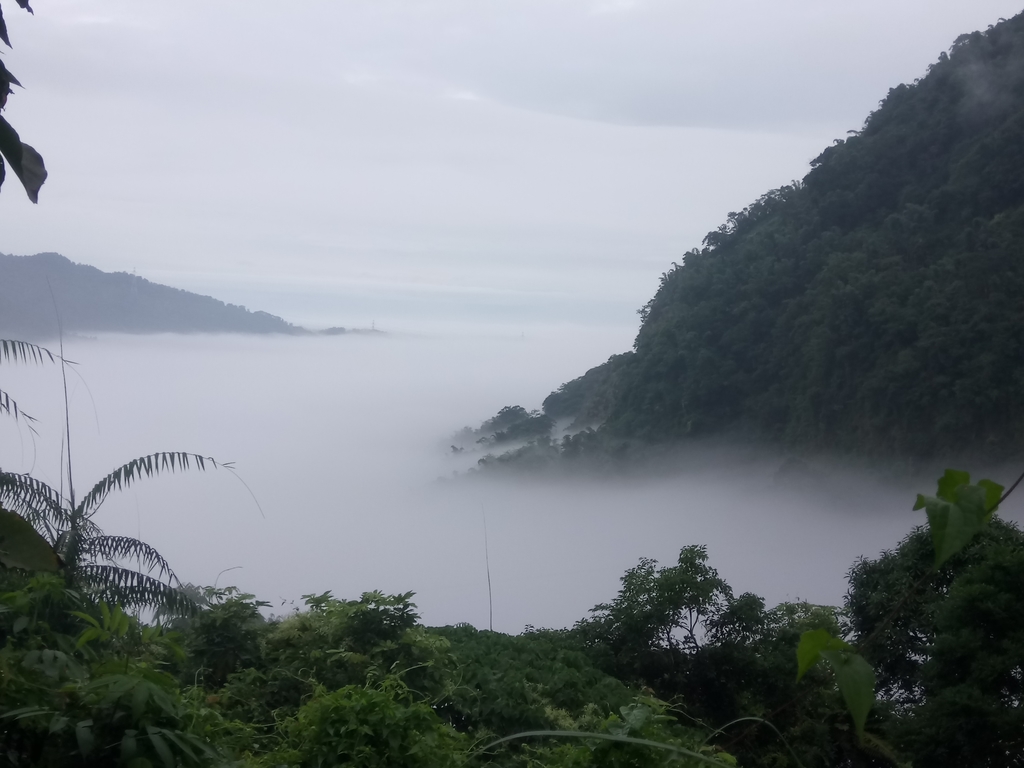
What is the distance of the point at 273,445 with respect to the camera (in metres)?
64.6

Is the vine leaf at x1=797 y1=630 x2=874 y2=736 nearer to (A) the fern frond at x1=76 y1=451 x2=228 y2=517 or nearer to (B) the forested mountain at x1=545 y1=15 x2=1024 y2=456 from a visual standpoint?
(A) the fern frond at x1=76 y1=451 x2=228 y2=517

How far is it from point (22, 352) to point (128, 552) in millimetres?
1879

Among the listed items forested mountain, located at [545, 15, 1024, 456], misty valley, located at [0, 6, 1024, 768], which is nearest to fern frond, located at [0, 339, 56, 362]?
misty valley, located at [0, 6, 1024, 768]

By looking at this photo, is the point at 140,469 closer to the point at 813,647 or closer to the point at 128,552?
the point at 128,552

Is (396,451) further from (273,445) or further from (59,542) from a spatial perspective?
(59,542)

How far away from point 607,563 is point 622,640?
39.5 meters

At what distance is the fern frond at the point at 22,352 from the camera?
232 inches

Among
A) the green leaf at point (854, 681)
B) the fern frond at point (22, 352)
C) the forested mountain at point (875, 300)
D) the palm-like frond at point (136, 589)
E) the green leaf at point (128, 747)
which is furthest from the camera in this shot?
the forested mountain at point (875, 300)

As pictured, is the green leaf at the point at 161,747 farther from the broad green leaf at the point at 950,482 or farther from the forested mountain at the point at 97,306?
the forested mountain at the point at 97,306

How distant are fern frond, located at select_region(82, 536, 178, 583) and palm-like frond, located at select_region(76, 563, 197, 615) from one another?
13 centimetres

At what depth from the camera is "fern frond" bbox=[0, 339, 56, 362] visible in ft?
19.3

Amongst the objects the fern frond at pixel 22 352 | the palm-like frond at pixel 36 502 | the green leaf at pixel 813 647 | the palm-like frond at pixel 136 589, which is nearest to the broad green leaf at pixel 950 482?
the green leaf at pixel 813 647

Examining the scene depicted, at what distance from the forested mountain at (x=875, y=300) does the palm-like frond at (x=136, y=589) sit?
69.3 ft

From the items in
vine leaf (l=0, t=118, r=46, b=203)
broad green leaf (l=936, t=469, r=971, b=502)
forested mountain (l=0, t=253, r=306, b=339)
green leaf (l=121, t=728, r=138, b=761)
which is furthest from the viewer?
forested mountain (l=0, t=253, r=306, b=339)
